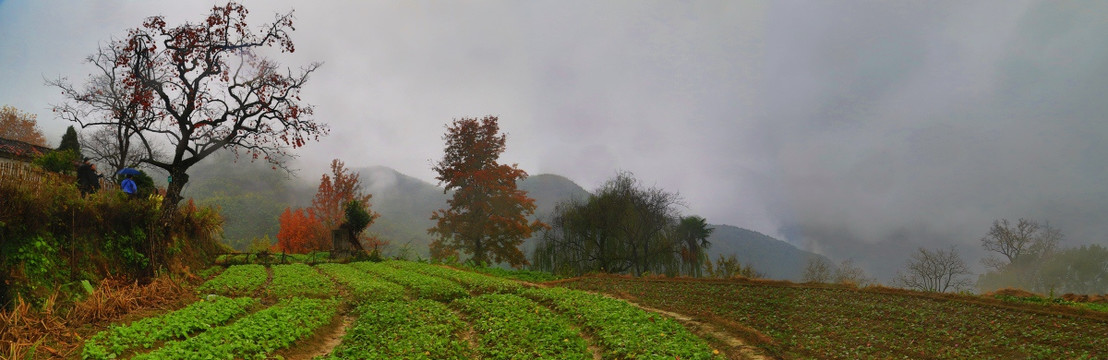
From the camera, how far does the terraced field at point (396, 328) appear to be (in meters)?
8.09

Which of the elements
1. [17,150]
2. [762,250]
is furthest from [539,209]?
[17,150]

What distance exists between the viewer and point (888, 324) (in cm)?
1145

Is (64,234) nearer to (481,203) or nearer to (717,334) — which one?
(717,334)

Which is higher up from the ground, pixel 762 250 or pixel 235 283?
pixel 762 250

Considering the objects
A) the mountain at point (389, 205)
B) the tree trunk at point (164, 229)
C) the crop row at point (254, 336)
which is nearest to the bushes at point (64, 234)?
the tree trunk at point (164, 229)

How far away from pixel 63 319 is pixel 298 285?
8295 millimetres

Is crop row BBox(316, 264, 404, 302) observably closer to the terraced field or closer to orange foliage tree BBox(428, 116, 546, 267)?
the terraced field

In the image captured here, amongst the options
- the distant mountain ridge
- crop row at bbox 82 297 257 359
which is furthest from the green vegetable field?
the distant mountain ridge

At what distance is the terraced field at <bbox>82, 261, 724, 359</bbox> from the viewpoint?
8094 mm

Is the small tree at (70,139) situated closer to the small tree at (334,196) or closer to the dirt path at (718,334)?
the small tree at (334,196)

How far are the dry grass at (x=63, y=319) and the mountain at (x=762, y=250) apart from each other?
446 ft

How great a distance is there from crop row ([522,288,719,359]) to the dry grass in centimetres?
892

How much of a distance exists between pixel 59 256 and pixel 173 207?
21.3ft

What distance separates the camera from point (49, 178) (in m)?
12.0
